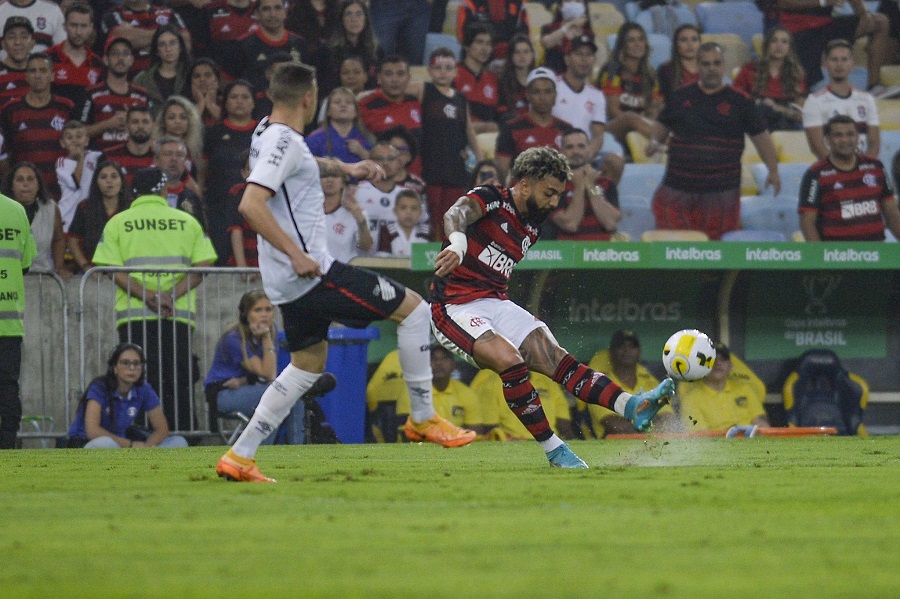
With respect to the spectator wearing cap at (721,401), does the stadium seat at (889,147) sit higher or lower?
higher

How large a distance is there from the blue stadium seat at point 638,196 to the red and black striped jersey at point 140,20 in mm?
5162

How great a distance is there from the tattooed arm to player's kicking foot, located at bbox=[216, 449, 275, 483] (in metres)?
1.42

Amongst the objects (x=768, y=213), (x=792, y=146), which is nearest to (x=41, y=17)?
(x=768, y=213)

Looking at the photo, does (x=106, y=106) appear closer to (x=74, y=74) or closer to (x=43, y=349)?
(x=74, y=74)

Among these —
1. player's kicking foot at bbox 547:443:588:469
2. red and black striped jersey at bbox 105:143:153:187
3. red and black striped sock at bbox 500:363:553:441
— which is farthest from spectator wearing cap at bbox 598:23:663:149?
player's kicking foot at bbox 547:443:588:469

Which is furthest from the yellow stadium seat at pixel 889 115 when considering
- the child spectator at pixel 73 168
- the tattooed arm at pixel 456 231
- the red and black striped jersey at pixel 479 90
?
the tattooed arm at pixel 456 231

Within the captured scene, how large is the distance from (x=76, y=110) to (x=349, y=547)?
10.3 meters

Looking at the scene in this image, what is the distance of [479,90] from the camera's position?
15812 millimetres

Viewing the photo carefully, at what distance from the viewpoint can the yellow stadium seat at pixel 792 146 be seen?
55.9 ft

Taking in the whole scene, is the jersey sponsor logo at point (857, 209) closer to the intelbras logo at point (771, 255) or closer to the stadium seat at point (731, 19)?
the intelbras logo at point (771, 255)

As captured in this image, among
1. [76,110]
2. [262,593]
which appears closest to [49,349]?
[76,110]

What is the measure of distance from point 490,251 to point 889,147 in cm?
1007

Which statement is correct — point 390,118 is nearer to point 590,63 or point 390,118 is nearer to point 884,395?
point 590,63

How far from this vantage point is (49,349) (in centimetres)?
1254
